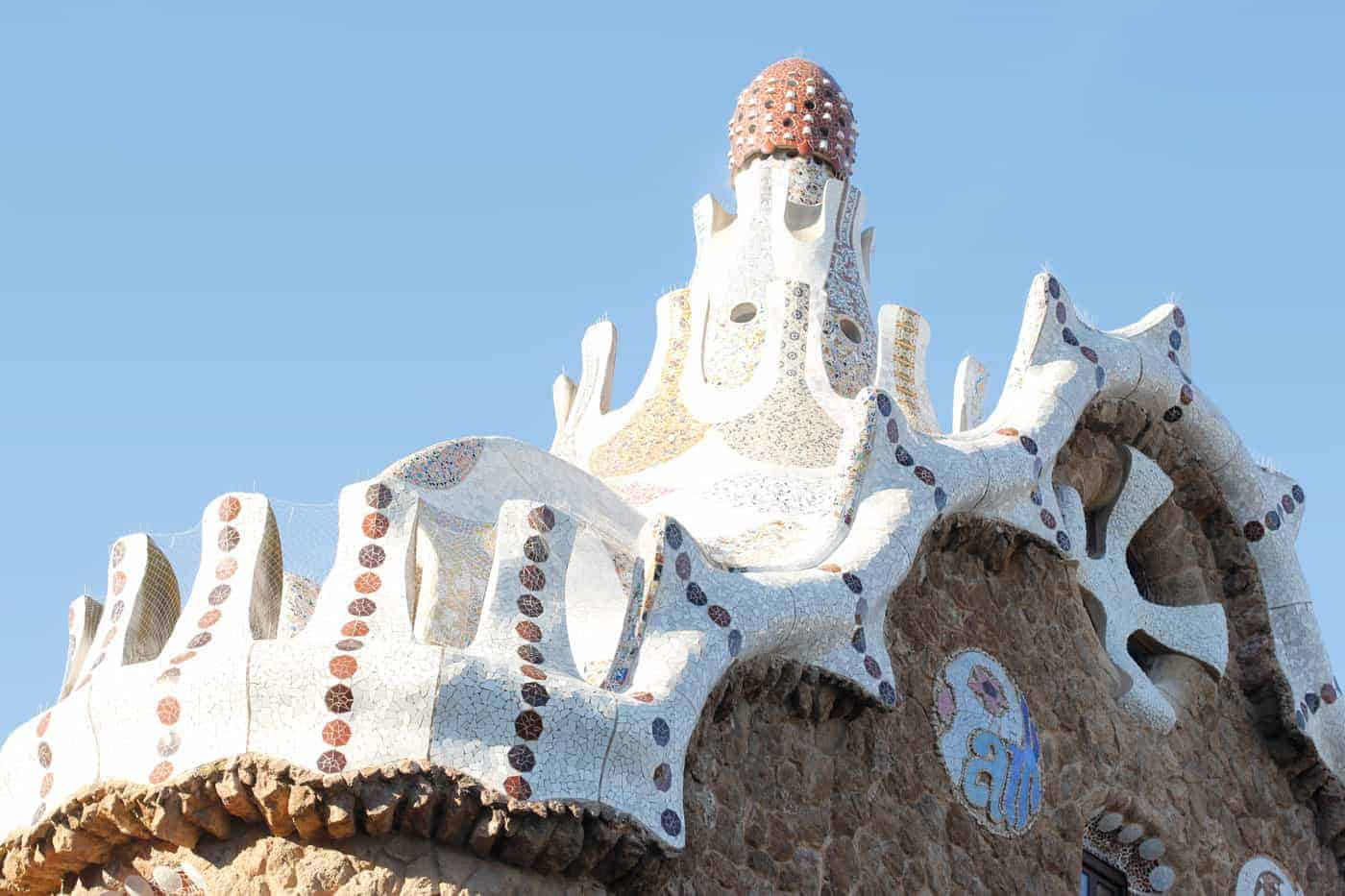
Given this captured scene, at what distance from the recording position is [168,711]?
632cm

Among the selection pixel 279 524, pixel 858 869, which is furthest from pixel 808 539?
pixel 279 524

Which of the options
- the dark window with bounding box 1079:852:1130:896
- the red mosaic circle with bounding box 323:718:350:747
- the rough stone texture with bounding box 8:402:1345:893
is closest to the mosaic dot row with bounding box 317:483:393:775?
the red mosaic circle with bounding box 323:718:350:747

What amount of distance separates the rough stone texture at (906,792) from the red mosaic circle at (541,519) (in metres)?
0.69

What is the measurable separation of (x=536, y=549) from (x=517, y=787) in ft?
2.52

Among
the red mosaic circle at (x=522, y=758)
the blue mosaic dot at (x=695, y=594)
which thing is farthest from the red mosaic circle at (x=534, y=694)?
the blue mosaic dot at (x=695, y=594)

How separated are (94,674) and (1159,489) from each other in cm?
422

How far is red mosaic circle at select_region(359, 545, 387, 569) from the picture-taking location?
6582mm

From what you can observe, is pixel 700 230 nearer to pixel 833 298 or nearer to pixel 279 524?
pixel 833 298

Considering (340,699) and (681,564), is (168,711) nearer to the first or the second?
(340,699)

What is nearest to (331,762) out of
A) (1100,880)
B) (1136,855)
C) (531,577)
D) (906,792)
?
(531,577)

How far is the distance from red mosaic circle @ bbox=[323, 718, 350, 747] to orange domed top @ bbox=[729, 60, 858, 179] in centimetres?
495

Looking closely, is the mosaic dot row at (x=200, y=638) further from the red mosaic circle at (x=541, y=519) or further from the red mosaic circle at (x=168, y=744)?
the red mosaic circle at (x=541, y=519)

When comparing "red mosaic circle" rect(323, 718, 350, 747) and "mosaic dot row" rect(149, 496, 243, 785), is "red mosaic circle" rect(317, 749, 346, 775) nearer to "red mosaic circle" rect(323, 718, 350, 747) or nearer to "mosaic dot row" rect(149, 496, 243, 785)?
"red mosaic circle" rect(323, 718, 350, 747)

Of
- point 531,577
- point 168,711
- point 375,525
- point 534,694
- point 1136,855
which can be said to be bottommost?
point 168,711
